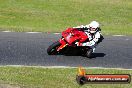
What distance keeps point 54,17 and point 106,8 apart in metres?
3.92

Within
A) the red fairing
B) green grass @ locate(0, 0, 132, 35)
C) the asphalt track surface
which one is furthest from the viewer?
green grass @ locate(0, 0, 132, 35)

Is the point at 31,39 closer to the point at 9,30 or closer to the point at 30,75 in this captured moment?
the point at 9,30

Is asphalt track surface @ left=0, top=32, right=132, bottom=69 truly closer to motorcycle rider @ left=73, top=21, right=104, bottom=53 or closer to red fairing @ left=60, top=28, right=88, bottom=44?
motorcycle rider @ left=73, top=21, right=104, bottom=53

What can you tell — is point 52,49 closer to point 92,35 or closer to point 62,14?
point 92,35

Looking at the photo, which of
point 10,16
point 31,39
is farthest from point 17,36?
point 10,16

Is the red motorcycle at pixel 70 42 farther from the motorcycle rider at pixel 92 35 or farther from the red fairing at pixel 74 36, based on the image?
the motorcycle rider at pixel 92 35

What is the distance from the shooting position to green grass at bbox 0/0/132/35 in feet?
75.5

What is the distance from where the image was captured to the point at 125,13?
1066 inches

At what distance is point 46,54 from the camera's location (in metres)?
16.7

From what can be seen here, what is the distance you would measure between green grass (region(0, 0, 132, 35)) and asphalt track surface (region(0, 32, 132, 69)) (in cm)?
184

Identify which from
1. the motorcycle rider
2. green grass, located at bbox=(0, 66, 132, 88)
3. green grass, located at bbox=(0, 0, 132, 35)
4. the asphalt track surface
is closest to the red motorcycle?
the motorcycle rider

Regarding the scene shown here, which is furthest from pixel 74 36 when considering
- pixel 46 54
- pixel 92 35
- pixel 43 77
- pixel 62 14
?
pixel 62 14

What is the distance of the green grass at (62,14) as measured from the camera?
23016mm

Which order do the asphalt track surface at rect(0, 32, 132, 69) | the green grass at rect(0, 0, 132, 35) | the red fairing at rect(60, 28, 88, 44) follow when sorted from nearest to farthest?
the asphalt track surface at rect(0, 32, 132, 69), the red fairing at rect(60, 28, 88, 44), the green grass at rect(0, 0, 132, 35)
